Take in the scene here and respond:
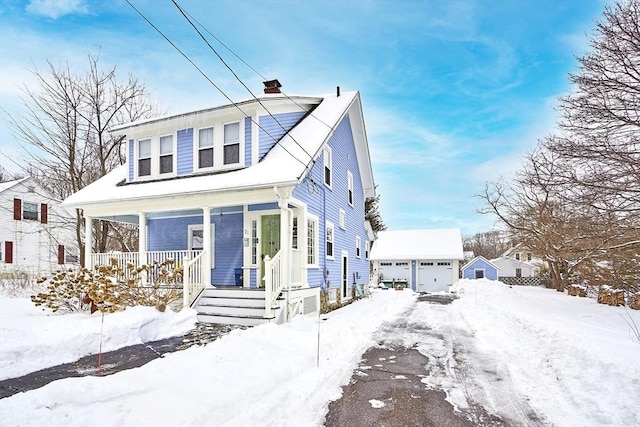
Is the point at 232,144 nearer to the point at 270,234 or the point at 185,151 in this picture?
the point at 185,151

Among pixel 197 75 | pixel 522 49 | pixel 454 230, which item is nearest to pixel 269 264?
pixel 197 75

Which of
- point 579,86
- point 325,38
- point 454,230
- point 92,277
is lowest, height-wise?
point 92,277

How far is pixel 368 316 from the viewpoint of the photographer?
465 inches

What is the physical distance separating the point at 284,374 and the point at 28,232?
26338 mm

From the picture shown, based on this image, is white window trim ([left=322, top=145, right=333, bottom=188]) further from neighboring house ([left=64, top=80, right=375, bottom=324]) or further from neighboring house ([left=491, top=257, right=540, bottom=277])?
neighboring house ([left=491, top=257, right=540, bottom=277])

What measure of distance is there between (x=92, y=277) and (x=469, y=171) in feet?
97.2

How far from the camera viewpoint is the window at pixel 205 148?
1259 centimetres

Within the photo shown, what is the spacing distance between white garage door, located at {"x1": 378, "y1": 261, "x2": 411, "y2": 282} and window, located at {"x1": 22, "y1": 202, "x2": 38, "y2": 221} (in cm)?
2617

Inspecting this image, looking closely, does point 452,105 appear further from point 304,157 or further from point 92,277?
point 92,277

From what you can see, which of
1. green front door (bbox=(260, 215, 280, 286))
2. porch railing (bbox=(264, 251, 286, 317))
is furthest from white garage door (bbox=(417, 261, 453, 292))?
porch railing (bbox=(264, 251, 286, 317))

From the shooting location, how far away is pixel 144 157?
13727 millimetres

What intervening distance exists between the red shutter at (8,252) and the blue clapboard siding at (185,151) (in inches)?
765

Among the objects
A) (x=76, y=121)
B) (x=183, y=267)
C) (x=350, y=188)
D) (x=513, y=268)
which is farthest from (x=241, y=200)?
(x=513, y=268)

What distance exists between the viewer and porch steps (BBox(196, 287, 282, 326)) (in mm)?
9445
